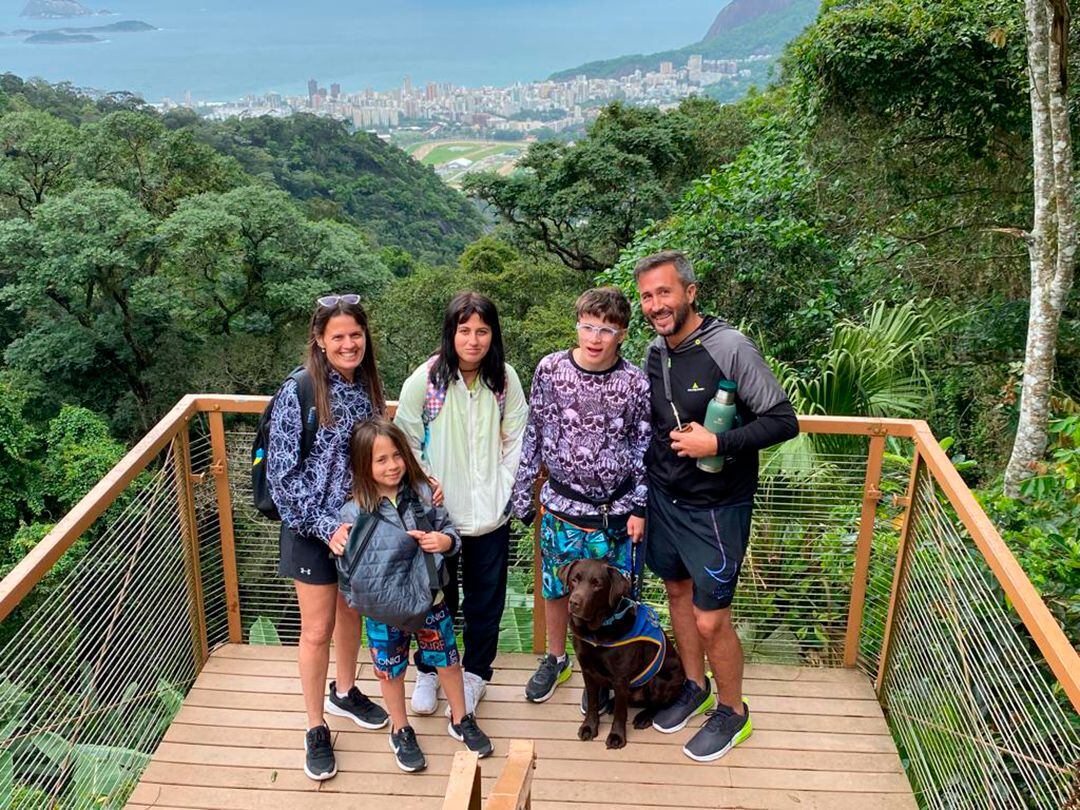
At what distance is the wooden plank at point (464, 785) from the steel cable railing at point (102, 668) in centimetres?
127

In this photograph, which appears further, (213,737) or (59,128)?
(59,128)

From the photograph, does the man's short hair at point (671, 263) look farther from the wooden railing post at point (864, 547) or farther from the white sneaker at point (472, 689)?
the white sneaker at point (472, 689)

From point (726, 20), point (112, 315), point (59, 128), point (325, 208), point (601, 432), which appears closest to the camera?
point (601, 432)

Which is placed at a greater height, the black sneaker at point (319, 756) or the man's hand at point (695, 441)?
the man's hand at point (695, 441)

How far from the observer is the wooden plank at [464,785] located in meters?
1.59

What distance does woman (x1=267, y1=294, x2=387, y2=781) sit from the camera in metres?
2.64

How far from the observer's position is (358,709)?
312 cm

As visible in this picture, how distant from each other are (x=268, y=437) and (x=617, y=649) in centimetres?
129

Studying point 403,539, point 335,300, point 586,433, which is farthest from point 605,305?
point 403,539

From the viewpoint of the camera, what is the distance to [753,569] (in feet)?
11.4

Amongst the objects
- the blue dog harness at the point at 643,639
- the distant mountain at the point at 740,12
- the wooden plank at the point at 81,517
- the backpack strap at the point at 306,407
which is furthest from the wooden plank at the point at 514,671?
the distant mountain at the point at 740,12

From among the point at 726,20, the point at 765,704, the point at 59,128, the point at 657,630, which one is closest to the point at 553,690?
the point at 657,630

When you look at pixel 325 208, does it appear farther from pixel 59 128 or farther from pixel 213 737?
pixel 213 737

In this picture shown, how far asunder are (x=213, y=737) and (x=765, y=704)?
1986 mm
